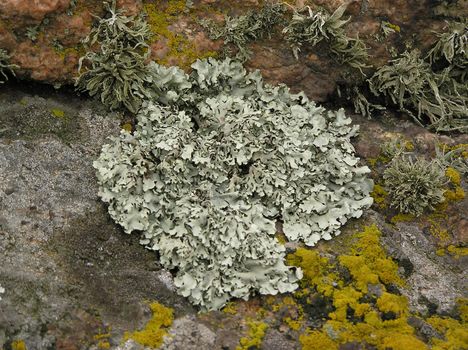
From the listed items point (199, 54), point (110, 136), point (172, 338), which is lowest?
point (172, 338)

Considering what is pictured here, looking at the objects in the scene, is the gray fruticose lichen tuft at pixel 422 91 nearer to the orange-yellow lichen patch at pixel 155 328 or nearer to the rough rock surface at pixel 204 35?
the rough rock surface at pixel 204 35

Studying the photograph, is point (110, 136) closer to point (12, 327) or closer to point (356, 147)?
point (12, 327)

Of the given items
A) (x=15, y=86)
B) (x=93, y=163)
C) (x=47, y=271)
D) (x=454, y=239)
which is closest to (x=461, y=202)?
(x=454, y=239)

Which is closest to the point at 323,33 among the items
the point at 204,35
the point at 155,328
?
the point at 204,35

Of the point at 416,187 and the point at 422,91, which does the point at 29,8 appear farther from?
the point at 422,91

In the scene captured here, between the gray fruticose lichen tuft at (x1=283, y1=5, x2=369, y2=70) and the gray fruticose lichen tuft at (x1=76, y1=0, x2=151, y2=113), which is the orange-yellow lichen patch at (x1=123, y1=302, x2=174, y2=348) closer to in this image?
the gray fruticose lichen tuft at (x1=76, y1=0, x2=151, y2=113)

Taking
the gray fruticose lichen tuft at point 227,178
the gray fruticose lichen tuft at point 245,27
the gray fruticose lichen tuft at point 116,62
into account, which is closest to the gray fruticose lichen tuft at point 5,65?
the gray fruticose lichen tuft at point 116,62

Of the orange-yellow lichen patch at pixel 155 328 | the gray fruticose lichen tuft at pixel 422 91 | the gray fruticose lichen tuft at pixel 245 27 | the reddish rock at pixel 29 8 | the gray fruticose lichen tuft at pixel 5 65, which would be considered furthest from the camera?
the gray fruticose lichen tuft at pixel 422 91
